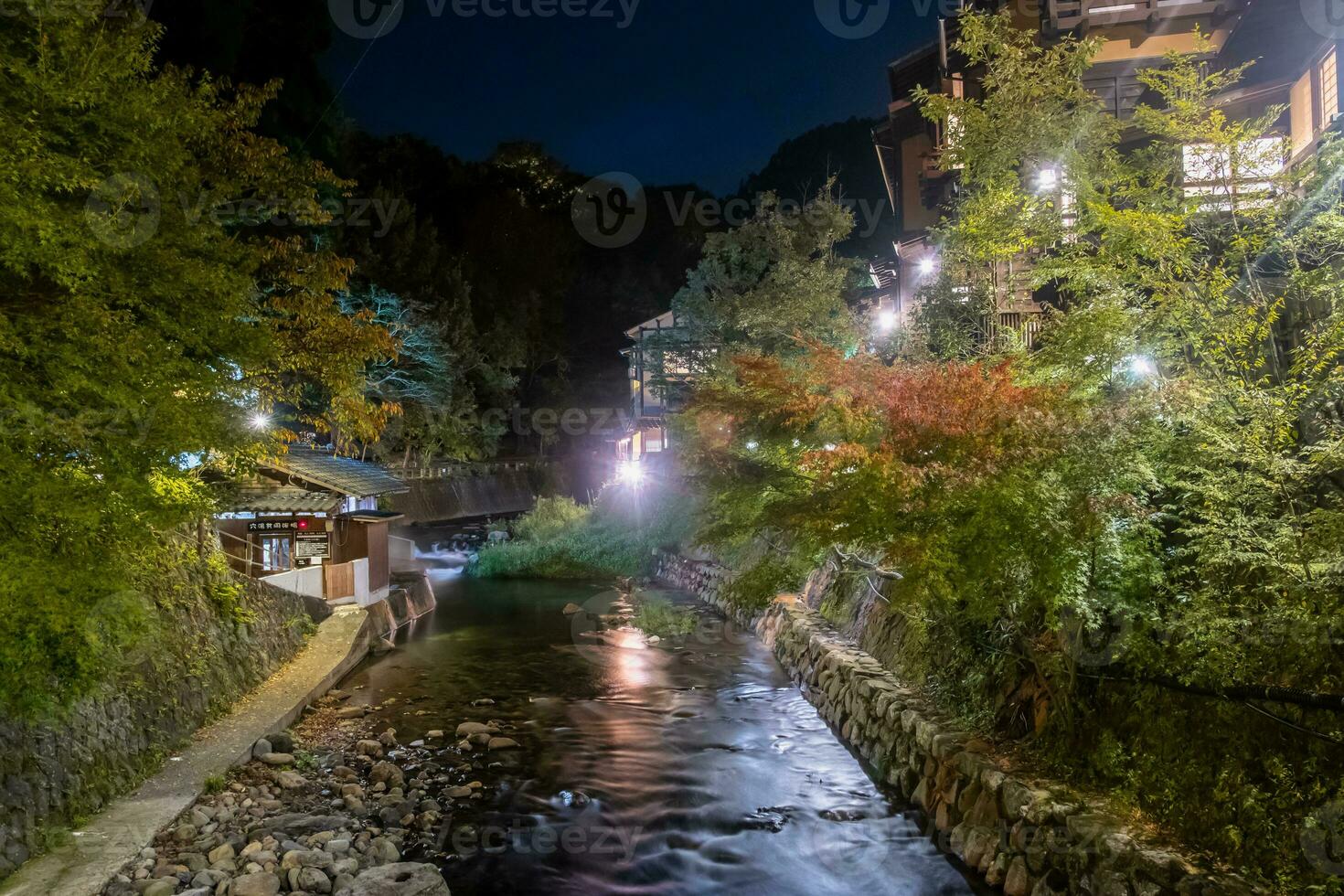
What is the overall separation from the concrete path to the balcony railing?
21287 millimetres

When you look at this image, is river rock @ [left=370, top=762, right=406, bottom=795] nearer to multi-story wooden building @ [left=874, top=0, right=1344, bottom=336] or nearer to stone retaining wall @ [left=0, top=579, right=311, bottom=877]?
stone retaining wall @ [left=0, top=579, right=311, bottom=877]

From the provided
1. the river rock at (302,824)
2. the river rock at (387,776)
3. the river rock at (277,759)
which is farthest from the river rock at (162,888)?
the river rock at (277,759)

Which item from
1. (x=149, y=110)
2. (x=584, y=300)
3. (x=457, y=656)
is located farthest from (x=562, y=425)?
(x=149, y=110)

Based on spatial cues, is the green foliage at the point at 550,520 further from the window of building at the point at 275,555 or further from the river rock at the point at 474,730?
the river rock at the point at 474,730

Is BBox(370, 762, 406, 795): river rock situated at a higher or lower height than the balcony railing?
lower

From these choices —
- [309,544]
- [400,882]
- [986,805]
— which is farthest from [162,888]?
[309,544]

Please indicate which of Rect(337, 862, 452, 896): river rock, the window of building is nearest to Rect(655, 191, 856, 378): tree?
the window of building

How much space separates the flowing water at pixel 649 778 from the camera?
912 cm

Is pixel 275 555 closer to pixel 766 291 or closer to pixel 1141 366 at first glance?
pixel 766 291

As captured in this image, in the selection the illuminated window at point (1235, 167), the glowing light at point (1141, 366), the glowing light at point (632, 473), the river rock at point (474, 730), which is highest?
the illuminated window at point (1235, 167)

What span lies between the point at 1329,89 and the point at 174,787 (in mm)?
19023

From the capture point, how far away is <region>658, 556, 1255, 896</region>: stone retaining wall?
251 inches

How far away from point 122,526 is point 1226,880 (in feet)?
32.7

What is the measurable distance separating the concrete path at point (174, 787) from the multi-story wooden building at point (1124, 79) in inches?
547
